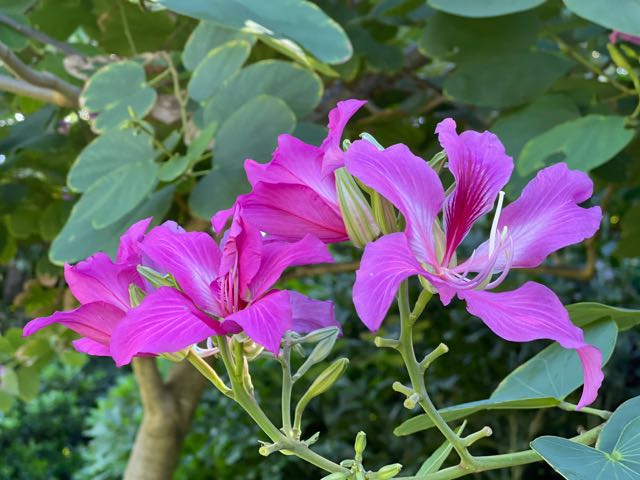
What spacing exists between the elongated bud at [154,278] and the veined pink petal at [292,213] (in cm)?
5

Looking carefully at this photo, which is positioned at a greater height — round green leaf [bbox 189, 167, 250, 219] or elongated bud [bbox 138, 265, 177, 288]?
elongated bud [bbox 138, 265, 177, 288]

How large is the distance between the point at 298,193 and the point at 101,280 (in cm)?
11

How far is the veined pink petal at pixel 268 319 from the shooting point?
1.24 feet

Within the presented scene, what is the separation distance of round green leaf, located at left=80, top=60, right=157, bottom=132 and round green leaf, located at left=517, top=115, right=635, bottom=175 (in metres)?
0.39

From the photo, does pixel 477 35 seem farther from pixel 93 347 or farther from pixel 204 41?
pixel 93 347

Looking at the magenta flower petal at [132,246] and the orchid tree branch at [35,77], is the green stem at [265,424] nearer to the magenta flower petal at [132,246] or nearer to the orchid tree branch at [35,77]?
the magenta flower petal at [132,246]

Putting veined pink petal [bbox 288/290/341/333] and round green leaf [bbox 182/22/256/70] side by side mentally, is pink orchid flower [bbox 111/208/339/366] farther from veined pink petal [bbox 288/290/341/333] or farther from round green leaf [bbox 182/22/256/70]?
round green leaf [bbox 182/22/256/70]

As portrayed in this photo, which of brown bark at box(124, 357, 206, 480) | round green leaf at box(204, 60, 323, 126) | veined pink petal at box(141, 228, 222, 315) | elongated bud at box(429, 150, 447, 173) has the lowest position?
brown bark at box(124, 357, 206, 480)

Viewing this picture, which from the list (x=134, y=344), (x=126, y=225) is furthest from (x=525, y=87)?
(x=134, y=344)

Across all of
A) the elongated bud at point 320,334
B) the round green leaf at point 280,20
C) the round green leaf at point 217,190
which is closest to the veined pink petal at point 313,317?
the elongated bud at point 320,334

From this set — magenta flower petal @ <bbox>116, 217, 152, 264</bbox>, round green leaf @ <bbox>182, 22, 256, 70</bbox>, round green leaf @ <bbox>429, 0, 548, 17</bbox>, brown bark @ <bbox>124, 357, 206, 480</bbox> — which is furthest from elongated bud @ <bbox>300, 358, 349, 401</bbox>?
brown bark @ <bbox>124, 357, 206, 480</bbox>

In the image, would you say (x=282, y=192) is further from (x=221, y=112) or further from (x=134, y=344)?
(x=221, y=112)

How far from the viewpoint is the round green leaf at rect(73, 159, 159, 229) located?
77 cm

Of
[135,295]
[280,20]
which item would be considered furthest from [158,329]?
[280,20]
